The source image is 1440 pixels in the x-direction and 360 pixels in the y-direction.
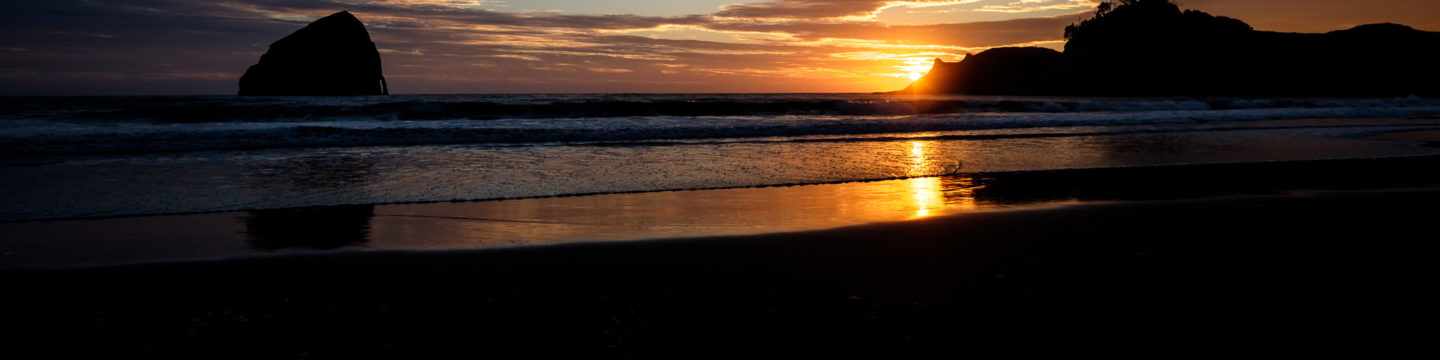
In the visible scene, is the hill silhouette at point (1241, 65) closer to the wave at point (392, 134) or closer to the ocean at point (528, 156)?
the ocean at point (528, 156)

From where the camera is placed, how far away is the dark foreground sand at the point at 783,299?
9.19 feet

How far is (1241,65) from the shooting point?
55.5 metres

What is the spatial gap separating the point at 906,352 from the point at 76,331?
313cm

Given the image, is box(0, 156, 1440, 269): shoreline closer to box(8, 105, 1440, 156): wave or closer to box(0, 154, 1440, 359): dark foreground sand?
box(0, 154, 1440, 359): dark foreground sand

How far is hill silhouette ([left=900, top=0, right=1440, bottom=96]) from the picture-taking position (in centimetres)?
5409

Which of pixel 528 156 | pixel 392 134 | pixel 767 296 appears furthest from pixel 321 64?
pixel 767 296

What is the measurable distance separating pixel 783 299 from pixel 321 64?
73.9 metres

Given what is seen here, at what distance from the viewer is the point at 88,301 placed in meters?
3.51

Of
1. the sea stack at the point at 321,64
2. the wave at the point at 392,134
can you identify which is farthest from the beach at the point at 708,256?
the sea stack at the point at 321,64

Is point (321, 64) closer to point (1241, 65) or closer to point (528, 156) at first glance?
point (528, 156)

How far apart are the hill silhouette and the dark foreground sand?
59.4 metres

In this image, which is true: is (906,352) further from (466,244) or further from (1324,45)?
(1324,45)

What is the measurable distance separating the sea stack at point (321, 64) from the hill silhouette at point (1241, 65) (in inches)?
2260

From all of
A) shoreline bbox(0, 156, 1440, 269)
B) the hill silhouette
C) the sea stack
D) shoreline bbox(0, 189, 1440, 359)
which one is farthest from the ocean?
the sea stack
